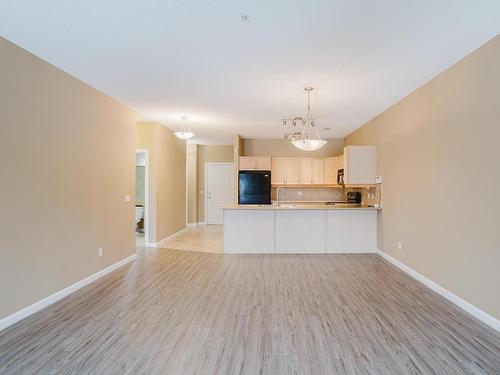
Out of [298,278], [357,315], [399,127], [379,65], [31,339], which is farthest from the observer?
[399,127]

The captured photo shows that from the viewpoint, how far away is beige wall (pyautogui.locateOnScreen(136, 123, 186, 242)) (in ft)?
20.5

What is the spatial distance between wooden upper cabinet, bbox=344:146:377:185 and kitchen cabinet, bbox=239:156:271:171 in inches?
Answer: 103

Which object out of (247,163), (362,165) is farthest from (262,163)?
→ (362,165)

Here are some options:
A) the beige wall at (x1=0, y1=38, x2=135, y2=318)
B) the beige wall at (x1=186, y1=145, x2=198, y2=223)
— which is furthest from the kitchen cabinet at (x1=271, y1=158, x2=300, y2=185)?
the beige wall at (x1=0, y1=38, x2=135, y2=318)

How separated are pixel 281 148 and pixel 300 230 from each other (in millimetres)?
3386

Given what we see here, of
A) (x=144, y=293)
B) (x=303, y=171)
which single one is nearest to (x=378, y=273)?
(x=144, y=293)

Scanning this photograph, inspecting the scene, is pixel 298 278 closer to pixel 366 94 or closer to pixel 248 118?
pixel 366 94

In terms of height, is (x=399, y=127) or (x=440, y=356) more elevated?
(x=399, y=127)

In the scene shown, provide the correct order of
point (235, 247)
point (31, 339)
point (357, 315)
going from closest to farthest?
point (31, 339), point (357, 315), point (235, 247)

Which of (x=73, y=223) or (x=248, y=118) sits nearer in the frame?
(x=73, y=223)

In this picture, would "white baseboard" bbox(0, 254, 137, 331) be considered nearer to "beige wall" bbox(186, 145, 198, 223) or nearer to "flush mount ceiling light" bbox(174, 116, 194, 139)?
"flush mount ceiling light" bbox(174, 116, 194, 139)

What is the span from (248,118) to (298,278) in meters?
3.32

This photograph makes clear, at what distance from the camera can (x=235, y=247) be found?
5.77 m

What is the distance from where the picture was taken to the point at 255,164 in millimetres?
7945
